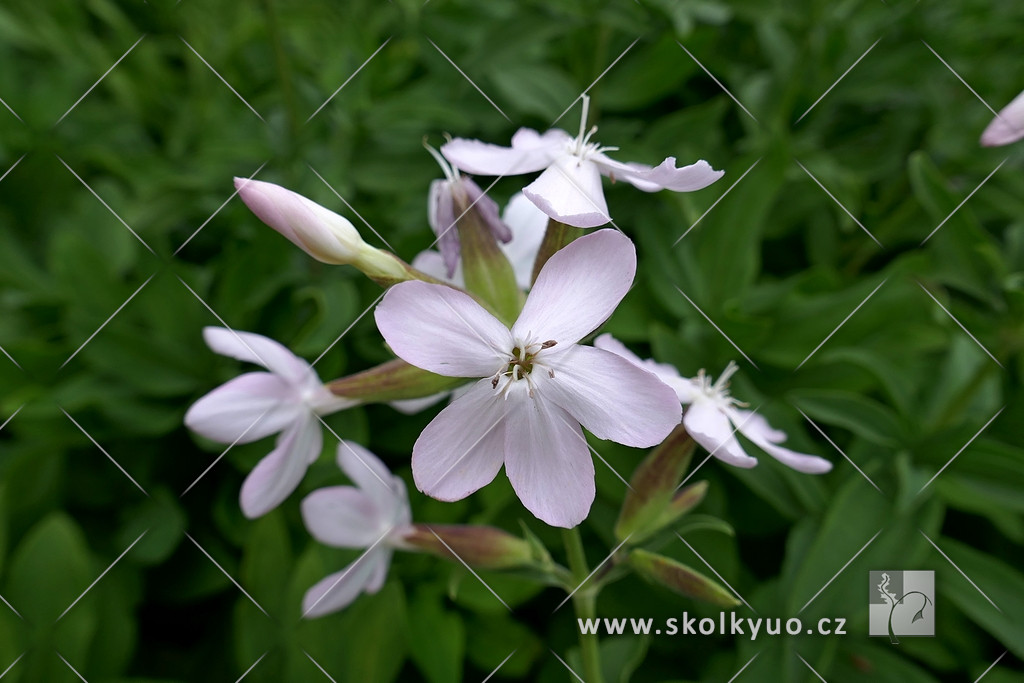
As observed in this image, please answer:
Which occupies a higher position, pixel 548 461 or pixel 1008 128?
pixel 1008 128

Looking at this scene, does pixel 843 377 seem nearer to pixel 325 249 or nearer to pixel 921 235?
pixel 921 235

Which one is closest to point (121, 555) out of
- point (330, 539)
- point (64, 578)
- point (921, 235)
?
point (64, 578)

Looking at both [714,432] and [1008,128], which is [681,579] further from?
[1008,128]

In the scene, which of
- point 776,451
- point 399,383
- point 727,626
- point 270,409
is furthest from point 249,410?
point 727,626

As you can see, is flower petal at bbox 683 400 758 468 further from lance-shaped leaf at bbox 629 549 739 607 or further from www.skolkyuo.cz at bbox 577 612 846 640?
www.skolkyuo.cz at bbox 577 612 846 640

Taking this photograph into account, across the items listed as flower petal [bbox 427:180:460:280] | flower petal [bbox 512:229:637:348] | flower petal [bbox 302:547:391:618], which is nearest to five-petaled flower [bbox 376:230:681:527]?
flower petal [bbox 512:229:637:348]

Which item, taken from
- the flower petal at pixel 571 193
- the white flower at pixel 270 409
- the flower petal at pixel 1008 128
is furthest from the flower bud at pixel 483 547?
the flower petal at pixel 1008 128
